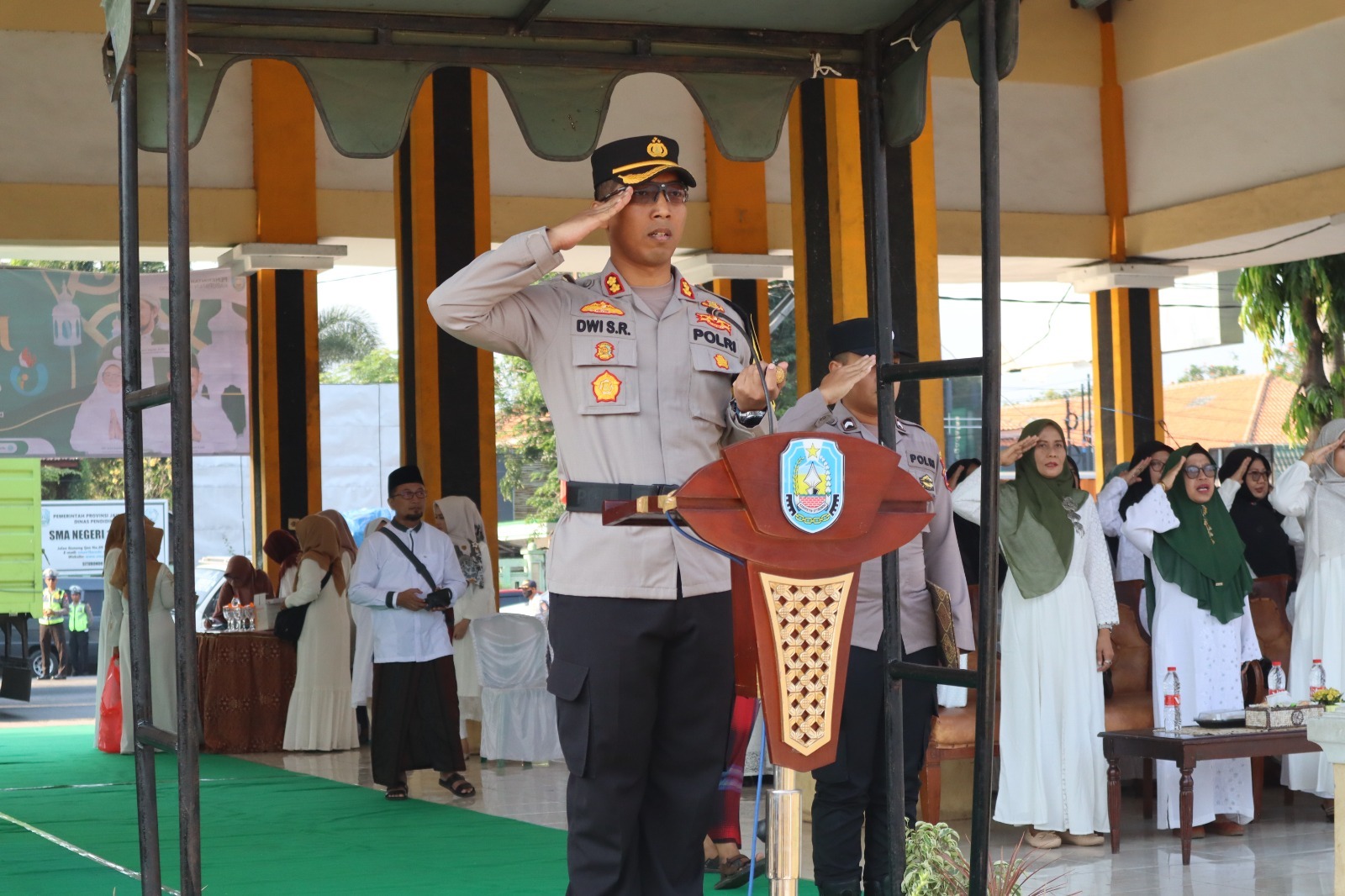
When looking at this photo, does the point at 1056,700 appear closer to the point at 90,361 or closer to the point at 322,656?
the point at 322,656

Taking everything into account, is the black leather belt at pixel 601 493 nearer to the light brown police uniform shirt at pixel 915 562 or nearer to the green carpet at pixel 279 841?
the light brown police uniform shirt at pixel 915 562

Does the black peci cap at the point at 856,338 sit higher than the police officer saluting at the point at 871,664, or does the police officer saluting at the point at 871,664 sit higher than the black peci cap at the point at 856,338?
the black peci cap at the point at 856,338

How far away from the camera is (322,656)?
10.7m

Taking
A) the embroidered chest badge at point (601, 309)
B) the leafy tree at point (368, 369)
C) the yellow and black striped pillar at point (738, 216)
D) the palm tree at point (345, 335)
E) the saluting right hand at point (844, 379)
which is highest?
the palm tree at point (345, 335)

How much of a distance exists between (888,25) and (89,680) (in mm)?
19355

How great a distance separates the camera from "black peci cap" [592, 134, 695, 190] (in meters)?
2.96

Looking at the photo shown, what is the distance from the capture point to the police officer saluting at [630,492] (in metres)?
2.99

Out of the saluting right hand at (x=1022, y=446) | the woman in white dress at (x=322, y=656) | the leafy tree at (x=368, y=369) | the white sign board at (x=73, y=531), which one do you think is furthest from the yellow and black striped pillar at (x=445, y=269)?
the leafy tree at (x=368, y=369)

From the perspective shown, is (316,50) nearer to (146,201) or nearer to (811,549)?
(811,549)

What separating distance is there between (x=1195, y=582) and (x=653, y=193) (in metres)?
4.90

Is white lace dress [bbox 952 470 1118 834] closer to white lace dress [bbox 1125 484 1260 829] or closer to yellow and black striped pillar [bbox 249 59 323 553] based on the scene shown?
white lace dress [bbox 1125 484 1260 829]

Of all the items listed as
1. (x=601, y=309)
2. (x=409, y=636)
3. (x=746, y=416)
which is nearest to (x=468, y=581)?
(x=409, y=636)

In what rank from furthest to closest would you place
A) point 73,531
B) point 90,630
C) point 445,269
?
point 90,630 → point 73,531 → point 445,269

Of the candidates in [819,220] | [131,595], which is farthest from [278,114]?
[131,595]
